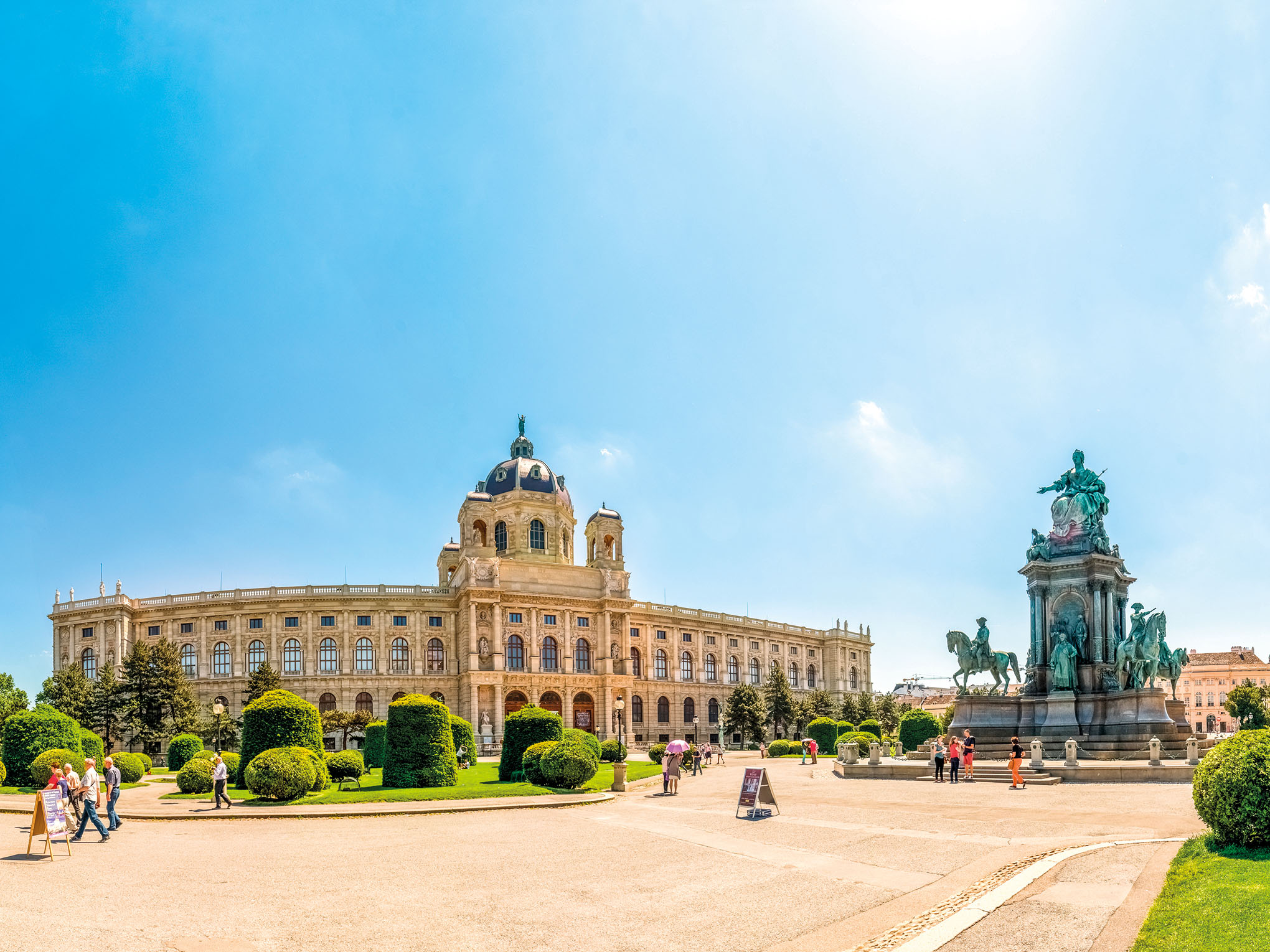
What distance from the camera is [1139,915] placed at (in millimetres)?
11141

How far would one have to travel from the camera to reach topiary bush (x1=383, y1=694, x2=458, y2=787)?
3186 centimetres

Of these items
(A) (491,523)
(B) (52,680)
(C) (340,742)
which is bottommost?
(C) (340,742)

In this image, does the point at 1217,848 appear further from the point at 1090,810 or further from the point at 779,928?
the point at 1090,810

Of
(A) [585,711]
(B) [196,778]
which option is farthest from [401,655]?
(B) [196,778]

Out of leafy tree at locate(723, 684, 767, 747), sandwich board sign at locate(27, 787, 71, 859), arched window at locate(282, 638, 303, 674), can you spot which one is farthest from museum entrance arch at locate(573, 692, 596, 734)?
sandwich board sign at locate(27, 787, 71, 859)

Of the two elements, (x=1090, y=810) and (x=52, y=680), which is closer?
(x=1090, y=810)

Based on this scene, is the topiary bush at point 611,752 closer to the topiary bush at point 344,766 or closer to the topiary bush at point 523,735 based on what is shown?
the topiary bush at point 523,735

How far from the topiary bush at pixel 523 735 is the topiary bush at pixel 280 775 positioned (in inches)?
330

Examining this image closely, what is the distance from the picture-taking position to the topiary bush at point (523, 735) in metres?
35.5

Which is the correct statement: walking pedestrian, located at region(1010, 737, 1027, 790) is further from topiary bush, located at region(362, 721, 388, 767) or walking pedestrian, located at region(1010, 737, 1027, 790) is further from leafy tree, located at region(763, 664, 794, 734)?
leafy tree, located at region(763, 664, 794, 734)

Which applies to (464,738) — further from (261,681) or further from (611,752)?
(261,681)

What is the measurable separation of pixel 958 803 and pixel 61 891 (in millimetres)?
19682

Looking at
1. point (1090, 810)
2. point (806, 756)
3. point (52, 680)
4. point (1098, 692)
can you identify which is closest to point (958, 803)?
point (1090, 810)

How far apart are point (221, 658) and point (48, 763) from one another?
60117 millimetres
